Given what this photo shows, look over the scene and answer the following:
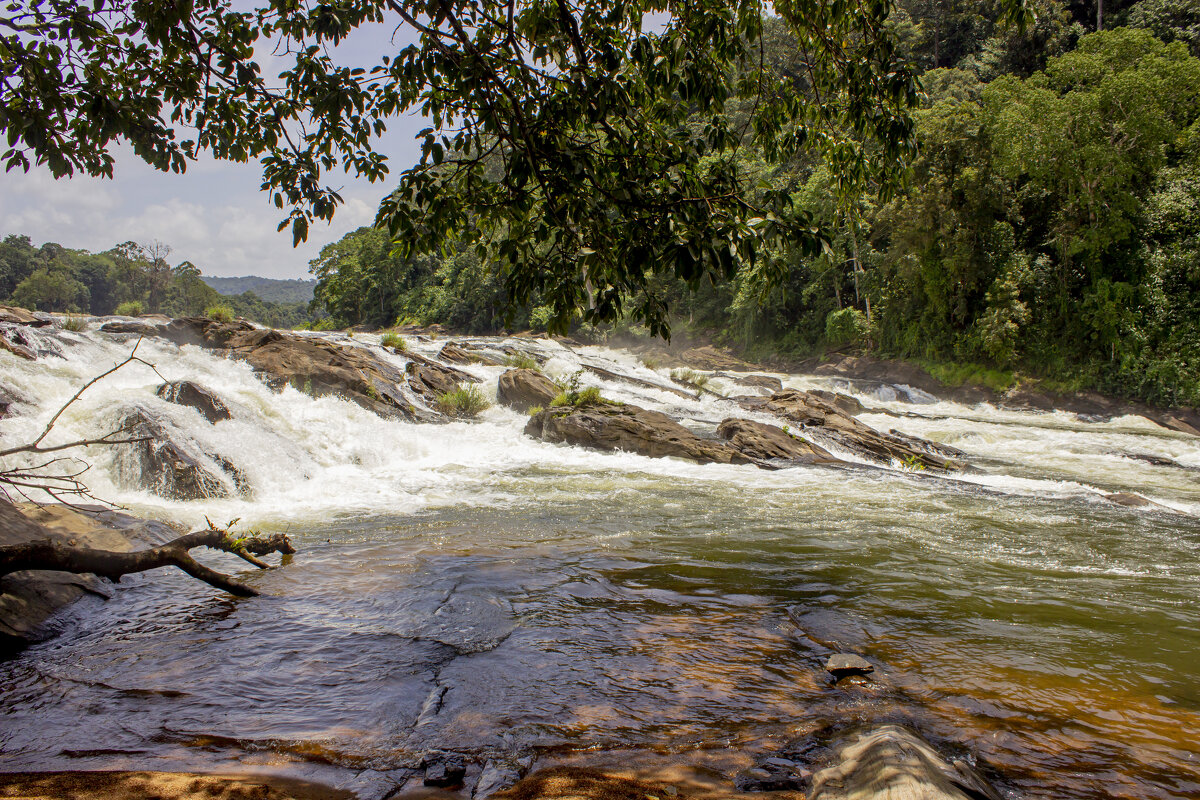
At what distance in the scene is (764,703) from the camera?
327 cm

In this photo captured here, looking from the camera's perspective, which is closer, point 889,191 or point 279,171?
point 279,171

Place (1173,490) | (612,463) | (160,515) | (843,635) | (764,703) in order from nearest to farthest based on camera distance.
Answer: (764,703) < (843,635) < (160,515) < (1173,490) < (612,463)

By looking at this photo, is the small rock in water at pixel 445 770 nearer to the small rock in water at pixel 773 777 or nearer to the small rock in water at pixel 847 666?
the small rock in water at pixel 773 777

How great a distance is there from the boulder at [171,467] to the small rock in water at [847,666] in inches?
308

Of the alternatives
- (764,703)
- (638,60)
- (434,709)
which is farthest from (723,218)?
(434,709)

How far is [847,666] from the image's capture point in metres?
3.62

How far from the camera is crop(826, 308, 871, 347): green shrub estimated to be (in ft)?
104

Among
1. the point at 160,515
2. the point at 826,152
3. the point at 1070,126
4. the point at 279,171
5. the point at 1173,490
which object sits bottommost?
the point at 1173,490

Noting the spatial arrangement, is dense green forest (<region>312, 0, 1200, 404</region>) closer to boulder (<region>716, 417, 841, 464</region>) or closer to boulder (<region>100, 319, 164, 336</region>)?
boulder (<region>716, 417, 841, 464</region>)

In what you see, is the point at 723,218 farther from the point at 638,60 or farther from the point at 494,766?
the point at 494,766

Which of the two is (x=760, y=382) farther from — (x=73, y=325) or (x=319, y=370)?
(x=73, y=325)

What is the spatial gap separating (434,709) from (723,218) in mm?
2771

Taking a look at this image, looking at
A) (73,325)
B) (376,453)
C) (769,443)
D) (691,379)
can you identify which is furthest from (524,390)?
(73,325)

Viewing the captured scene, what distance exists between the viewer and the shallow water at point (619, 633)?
2.85 metres
